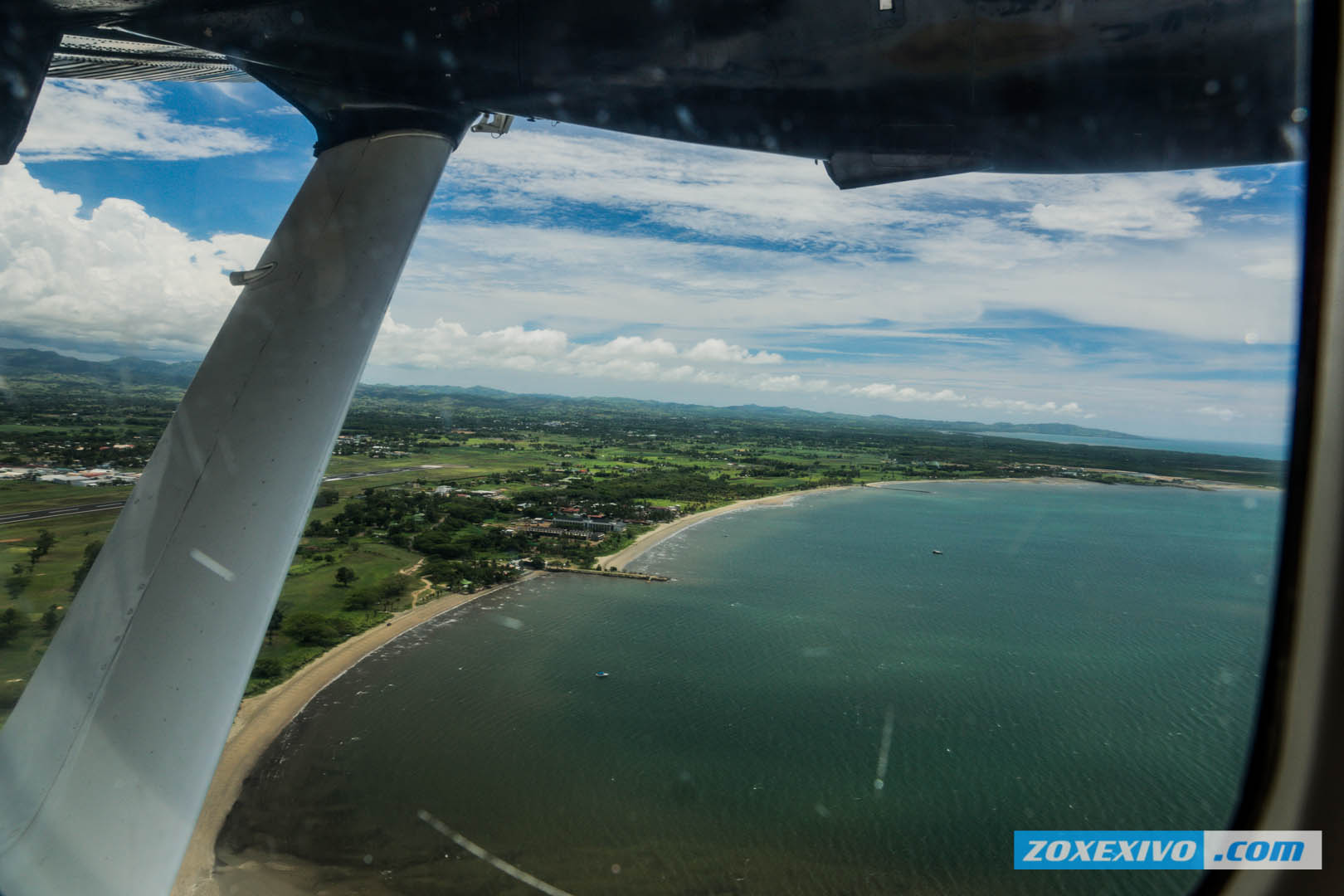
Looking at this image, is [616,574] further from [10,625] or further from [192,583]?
[192,583]

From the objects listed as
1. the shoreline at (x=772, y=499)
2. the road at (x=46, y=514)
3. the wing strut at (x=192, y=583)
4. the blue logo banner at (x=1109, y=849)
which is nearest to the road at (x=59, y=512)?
the road at (x=46, y=514)

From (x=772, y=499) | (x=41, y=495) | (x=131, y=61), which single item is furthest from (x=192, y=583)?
(x=772, y=499)

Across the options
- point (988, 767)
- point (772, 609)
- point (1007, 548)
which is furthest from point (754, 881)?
point (1007, 548)

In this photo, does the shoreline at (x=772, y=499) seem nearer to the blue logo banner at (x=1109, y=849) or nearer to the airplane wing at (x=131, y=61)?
the blue logo banner at (x=1109, y=849)

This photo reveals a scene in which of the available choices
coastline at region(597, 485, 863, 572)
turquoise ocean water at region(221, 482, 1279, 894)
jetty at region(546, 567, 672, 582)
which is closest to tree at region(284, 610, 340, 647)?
turquoise ocean water at region(221, 482, 1279, 894)

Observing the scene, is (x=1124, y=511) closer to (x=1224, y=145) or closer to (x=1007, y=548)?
(x=1007, y=548)

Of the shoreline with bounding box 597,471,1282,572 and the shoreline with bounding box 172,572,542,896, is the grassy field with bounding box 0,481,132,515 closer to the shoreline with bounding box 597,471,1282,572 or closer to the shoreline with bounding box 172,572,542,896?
the shoreline with bounding box 172,572,542,896

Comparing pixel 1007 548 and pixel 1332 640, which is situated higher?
pixel 1332 640
